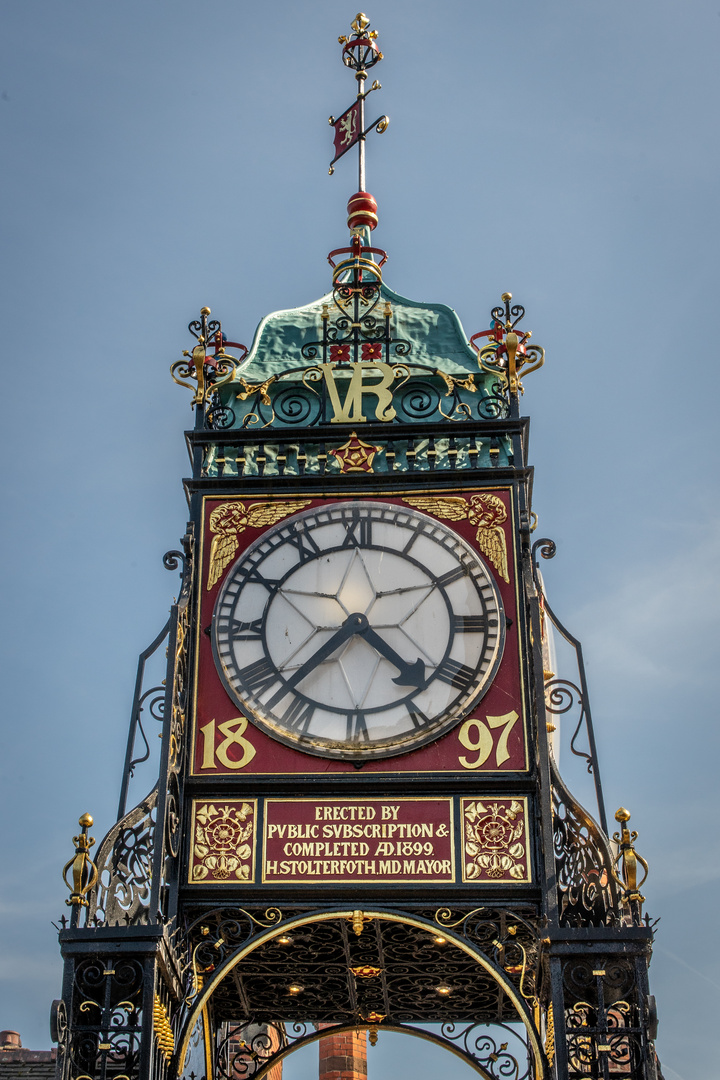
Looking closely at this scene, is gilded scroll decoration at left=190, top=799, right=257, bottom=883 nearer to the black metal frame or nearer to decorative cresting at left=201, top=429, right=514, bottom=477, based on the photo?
the black metal frame

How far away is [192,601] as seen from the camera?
1200 cm

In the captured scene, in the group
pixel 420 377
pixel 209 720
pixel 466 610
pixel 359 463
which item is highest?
pixel 420 377

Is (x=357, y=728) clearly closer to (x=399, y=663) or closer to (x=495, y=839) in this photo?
(x=399, y=663)

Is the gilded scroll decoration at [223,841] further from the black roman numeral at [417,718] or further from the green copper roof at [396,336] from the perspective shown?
the green copper roof at [396,336]

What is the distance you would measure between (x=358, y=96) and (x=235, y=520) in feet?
15.7

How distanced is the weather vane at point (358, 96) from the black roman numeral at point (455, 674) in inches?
214

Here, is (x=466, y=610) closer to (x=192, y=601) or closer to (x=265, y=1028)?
(x=192, y=601)

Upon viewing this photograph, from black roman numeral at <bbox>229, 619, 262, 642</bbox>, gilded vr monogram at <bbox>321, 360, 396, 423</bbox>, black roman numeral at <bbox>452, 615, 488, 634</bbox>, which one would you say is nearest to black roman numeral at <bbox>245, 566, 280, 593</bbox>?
black roman numeral at <bbox>229, 619, 262, 642</bbox>

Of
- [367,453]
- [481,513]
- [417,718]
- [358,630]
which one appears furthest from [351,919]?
[367,453]

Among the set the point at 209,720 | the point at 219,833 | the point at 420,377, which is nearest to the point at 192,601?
the point at 209,720

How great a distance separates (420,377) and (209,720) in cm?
365

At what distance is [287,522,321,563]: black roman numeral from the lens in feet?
40.0

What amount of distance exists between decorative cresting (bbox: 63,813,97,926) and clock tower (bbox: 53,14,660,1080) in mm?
14

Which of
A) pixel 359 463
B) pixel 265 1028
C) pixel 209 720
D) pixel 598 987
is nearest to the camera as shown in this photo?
pixel 598 987
